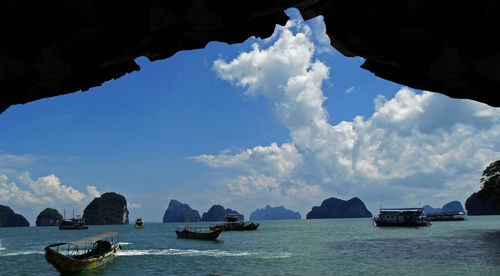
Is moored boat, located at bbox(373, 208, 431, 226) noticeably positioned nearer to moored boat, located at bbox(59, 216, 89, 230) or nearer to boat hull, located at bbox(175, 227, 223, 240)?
boat hull, located at bbox(175, 227, 223, 240)

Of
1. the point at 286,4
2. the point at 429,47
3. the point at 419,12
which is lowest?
the point at 429,47

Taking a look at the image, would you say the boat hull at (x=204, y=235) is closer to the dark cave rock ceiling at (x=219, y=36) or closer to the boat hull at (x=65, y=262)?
the boat hull at (x=65, y=262)

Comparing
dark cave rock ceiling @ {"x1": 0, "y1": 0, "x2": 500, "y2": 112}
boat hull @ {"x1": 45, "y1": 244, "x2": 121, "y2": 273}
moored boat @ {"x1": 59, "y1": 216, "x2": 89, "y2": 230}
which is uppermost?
dark cave rock ceiling @ {"x1": 0, "y1": 0, "x2": 500, "y2": 112}

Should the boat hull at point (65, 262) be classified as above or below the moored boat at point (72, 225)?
above

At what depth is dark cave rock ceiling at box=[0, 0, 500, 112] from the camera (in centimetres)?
639

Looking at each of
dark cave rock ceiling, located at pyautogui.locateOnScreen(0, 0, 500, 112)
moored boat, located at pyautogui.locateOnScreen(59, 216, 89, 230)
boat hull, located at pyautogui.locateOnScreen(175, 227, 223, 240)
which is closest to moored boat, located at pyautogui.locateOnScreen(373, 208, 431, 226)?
boat hull, located at pyautogui.locateOnScreen(175, 227, 223, 240)

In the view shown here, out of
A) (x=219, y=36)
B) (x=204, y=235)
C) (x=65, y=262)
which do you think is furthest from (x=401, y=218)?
(x=219, y=36)

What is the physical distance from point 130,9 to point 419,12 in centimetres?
615

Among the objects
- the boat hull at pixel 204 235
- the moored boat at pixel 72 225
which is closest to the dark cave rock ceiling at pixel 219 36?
the boat hull at pixel 204 235

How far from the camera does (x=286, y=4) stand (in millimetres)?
7215

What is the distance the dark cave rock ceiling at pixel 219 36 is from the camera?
21.0 ft

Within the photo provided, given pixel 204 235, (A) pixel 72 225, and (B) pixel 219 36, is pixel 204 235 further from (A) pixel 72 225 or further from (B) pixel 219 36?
(A) pixel 72 225

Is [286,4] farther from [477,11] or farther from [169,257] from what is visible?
[169,257]

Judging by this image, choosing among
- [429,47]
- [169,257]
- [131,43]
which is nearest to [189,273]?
[169,257]
